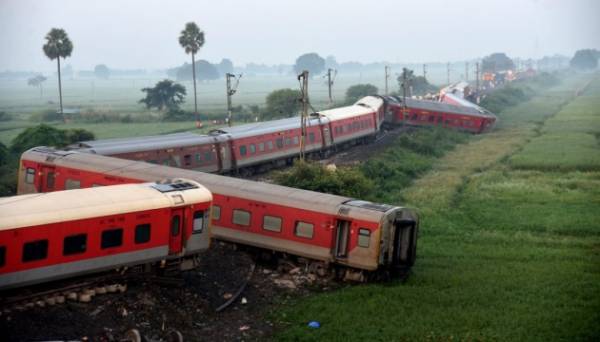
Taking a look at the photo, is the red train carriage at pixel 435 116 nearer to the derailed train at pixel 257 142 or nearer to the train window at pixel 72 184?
the derailed train at pixel 257 142

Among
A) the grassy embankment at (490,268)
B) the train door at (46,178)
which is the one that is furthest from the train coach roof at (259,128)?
the train door at (46,178)

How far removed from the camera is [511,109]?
106 m

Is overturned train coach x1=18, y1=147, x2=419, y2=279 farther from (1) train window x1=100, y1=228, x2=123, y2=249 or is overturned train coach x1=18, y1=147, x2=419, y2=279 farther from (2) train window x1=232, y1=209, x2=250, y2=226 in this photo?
(1) train window x1=100, y1=228, x2=123, y2=249

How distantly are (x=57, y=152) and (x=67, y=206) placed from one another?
42.2ft

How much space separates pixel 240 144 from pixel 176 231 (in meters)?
19.8

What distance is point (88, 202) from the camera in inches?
759

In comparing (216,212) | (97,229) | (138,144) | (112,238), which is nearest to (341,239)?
(216,212)

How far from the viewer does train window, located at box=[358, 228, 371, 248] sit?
22.0 m

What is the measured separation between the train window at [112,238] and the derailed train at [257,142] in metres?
13.9

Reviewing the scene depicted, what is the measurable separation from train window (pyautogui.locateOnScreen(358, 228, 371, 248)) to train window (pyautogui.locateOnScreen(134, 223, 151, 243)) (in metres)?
6.86

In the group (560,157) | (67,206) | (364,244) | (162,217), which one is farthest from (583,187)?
(67,206)

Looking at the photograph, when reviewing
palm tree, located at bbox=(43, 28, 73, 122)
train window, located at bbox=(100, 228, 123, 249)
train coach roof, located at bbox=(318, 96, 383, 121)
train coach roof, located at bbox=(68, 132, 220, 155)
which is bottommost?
train window, located at bbox=(100, 228, 123, 249)

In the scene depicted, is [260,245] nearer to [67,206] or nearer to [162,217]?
[162,217]

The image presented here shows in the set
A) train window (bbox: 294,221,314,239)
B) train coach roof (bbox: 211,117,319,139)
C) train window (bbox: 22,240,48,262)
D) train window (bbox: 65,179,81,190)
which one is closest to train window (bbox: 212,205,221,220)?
train window (bbox: 294,221,314,239)
